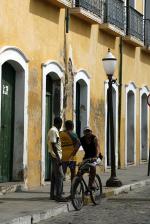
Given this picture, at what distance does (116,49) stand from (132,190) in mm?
7231

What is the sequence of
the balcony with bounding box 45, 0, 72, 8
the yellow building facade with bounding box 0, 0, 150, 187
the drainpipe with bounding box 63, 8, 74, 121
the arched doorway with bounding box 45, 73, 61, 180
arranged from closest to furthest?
the yellow building facade with bounding box 0, 0, 150, 187 < the balcony with bounding box 45, 0, 72, 8 < the arched doorway with bounding box 45, 73, 61, 180 < the drainpipe with bounding box 63, 8, 74, 121

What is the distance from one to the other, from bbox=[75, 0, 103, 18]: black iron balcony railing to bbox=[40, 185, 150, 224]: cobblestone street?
6.04 metres

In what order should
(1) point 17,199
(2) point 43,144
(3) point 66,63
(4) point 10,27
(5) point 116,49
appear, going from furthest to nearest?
1. (5) point 116,49
2. (3) point 66,63
3. (2) point 43,144
4. (4) point 10,27
5. (1) point 17,199

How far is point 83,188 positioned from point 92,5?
7887 millimetres

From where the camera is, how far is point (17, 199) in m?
12.8

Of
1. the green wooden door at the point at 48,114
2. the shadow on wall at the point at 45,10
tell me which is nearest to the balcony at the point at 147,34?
the shadow on wall at the point at 45,10

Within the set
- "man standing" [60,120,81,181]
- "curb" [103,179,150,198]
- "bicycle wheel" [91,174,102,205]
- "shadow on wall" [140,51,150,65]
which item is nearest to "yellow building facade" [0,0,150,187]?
"shadow on wall" [140,51,150,65]

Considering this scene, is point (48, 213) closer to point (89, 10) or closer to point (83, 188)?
point (83, 188)

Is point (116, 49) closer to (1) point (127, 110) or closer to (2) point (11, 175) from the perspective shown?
(1) point (127, 110)

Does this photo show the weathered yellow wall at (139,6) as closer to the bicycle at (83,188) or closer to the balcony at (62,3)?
the balcony at (62,3)

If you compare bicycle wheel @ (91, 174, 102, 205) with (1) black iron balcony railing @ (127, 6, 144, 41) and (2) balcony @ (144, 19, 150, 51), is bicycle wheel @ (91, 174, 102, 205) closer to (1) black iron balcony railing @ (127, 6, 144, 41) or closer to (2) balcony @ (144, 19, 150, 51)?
(1) black iron balcony railing @ (127, 6, 144, 41)

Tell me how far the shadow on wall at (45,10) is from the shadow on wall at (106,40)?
3909 millimetres

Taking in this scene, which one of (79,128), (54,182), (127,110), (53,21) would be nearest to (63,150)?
(54,182)

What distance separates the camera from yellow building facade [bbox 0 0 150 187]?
14836 mm
